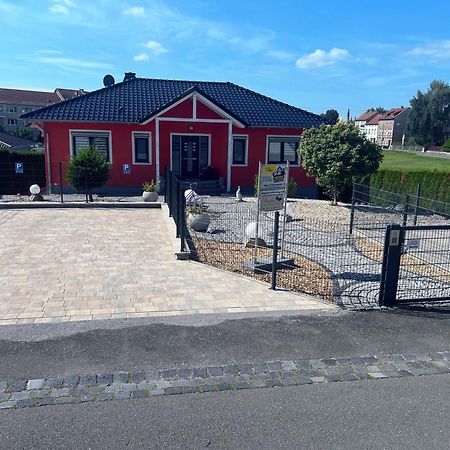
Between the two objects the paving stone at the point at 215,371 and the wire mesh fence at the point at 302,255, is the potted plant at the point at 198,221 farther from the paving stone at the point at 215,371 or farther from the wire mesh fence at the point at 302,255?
the paving stone at the point at 215,371

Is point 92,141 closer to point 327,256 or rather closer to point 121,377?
point 327,256

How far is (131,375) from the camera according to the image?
4441mm

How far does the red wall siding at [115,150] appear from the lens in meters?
18.8

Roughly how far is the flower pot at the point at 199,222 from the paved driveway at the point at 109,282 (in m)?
0.77

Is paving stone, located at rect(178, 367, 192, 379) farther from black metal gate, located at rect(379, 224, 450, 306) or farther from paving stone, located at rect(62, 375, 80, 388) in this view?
black metal gate, located at rect(379, 224, 450, 306)

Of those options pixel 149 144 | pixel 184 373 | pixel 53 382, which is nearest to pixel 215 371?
pixel 184 373

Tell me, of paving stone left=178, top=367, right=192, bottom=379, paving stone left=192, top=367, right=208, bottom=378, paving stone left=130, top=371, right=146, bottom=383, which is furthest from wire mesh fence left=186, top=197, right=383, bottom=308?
paving stone left=130, top=371, right=146, bottom=383

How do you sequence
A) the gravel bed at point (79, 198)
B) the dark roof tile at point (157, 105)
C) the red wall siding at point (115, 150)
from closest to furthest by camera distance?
the gravel bed at point (79, 198)
the red wall siding at point (115, 150)
the dark roof tile at point (157, 105)

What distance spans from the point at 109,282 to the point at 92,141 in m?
13.5

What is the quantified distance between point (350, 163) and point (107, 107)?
1123cm

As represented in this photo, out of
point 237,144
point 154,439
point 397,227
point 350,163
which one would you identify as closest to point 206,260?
point 397,227

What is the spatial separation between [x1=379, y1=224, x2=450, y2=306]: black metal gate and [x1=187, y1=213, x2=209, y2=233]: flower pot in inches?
202

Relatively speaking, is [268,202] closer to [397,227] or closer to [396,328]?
[397,227]

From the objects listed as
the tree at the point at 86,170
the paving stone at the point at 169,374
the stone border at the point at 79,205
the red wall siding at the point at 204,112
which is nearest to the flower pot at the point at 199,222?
the stone border at the point at 79,205
